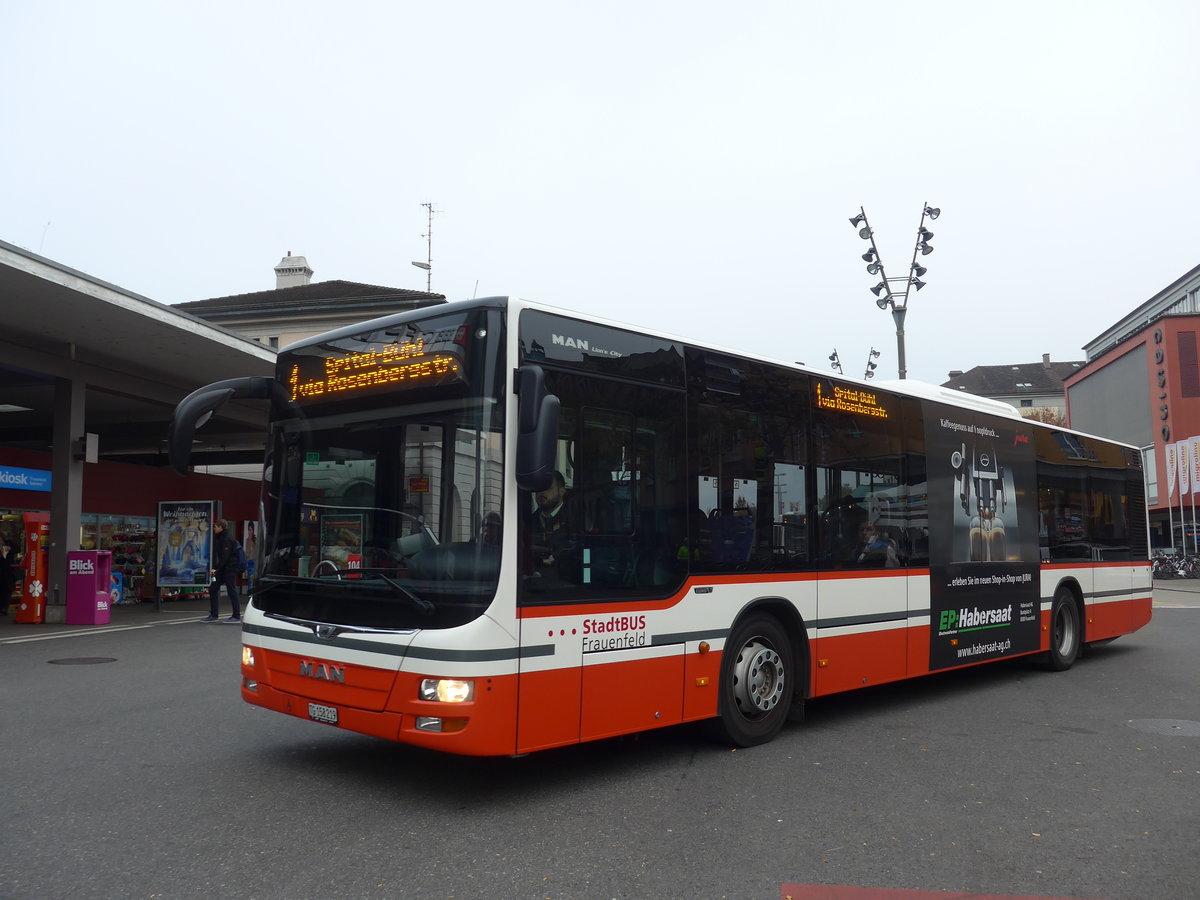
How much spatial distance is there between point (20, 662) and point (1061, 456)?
42.3ft

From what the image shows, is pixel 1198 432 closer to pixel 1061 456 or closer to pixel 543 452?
pixel 1061 456

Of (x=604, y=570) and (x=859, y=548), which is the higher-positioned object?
(x=859, y=548)

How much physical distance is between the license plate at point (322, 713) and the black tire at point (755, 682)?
261 cm

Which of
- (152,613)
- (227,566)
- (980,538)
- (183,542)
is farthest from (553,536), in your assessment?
(152,613)

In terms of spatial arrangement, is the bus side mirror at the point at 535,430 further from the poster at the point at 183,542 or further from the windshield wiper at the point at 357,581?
the poster at the point at 183,542

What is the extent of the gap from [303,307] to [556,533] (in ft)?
155

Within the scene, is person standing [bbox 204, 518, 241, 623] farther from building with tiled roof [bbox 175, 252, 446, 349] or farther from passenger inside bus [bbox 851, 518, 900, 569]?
building with tiled roof [bbox 175, 252, 446, 349]

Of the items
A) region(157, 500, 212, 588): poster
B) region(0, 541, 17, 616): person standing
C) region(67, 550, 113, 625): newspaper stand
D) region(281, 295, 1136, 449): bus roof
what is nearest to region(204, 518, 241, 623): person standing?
region(67, 550, 113, 625): newspaper stand

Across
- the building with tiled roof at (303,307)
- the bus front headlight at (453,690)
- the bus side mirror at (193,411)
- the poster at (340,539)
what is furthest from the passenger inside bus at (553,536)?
the building with tiled roof at (303,307)

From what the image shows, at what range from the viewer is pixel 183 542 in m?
21.4

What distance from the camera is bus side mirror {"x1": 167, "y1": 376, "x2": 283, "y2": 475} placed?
19.5 ft

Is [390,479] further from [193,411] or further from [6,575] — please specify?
[6,575]

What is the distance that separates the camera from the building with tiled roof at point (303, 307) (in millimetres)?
48062

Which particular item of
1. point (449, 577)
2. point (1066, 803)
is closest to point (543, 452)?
point (449, 577)
